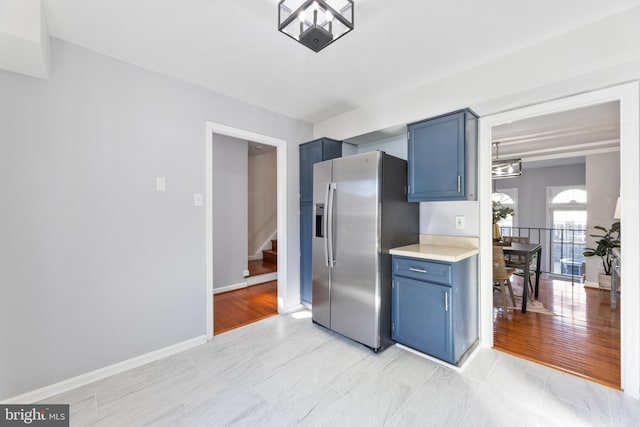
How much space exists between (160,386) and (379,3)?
2938 millimetres

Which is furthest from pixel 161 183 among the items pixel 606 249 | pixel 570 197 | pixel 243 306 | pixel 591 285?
pixel 570 197

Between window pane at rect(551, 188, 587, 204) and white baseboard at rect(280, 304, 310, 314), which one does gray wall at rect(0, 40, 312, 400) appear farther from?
window pane at rect(551, 188, 587, 204)

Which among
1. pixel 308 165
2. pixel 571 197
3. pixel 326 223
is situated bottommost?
pixel 326 223

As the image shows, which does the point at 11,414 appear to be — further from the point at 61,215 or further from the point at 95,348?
the point at 61,215

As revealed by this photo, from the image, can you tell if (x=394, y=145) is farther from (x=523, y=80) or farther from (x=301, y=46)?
(x=301, y=46)

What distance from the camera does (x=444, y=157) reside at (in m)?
2.29

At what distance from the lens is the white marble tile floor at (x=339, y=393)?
1622 mm

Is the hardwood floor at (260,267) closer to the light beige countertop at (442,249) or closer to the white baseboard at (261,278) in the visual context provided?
the white baseboard at (261,278)

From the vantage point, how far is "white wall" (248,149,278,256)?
5.59 m

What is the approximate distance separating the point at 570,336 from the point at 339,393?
2.43 m

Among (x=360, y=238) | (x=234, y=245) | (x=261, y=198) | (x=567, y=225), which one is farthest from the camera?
(x=567, y=225)

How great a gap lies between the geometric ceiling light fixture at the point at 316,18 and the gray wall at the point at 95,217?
57.0 inches

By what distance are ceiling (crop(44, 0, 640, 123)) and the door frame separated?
1.41 ft

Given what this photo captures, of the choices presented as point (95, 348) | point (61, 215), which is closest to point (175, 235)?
point (61, 215)
